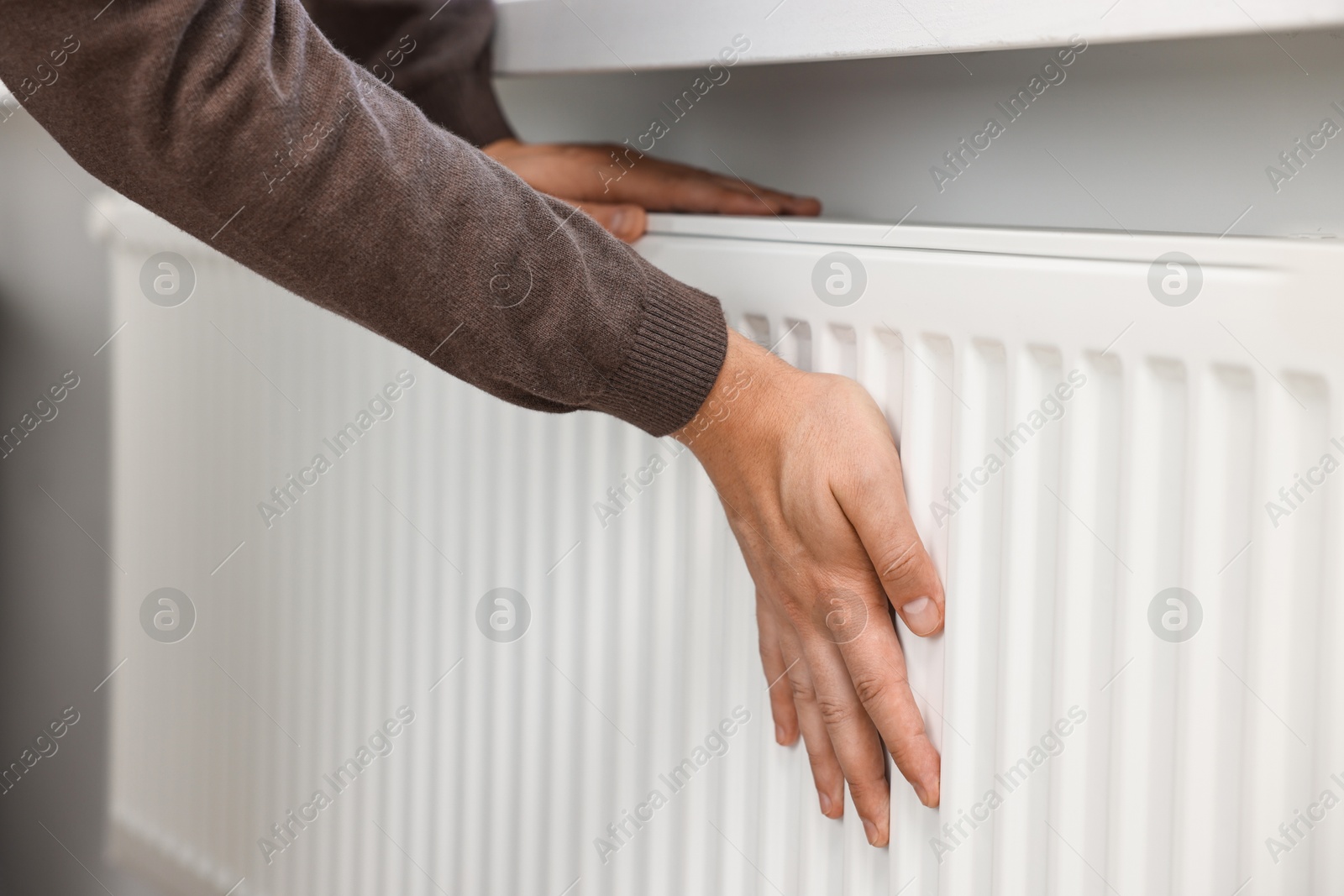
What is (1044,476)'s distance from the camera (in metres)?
0.59

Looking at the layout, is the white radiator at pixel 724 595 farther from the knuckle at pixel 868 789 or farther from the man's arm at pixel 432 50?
the man's arm at pixel 432 50

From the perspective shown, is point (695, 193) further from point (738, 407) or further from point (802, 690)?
point (802, 690)

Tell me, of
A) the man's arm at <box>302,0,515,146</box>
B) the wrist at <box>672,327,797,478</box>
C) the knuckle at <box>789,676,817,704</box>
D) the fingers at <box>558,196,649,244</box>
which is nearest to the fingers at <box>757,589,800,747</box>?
the knuckle at <box>789,676,817,704</box>

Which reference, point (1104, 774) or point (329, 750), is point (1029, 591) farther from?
point (329, 750)

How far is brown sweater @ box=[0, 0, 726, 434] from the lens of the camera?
0.50 m

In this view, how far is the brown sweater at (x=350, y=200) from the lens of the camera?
1.64 ft

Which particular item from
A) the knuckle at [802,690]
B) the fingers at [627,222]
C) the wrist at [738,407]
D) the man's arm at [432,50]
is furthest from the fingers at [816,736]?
the man's arm at [432,50]

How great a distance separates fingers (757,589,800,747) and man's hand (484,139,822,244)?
272mm

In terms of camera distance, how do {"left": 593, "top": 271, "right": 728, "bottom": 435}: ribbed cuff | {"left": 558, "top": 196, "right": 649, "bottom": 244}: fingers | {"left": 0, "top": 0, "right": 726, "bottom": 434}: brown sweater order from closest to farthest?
{"left": 0, "top": 0, "right": 726, "bottom": 434}: brown sweater
{"left": 593, "top": 271, "right": 728, "bottom": 435}: ribbed cuff
{"left": 558, "top": 196, "right": 649, "bottom": 244}: fingers

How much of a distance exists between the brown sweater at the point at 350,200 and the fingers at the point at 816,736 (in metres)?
0.16

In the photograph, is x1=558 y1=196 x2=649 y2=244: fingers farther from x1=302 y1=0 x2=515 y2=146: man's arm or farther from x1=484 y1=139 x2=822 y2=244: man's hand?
x1=302 y1=0 x2=515 y2=146: man's arm

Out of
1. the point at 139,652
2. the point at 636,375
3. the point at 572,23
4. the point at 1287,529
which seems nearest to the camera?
the point at 1287,529

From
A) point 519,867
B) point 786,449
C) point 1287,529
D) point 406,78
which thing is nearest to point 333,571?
point 519,867

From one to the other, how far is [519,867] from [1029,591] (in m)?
0.50
